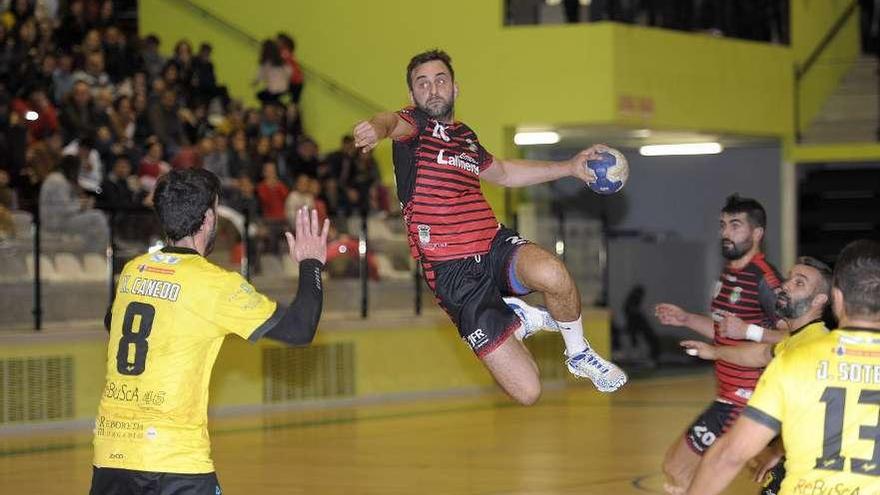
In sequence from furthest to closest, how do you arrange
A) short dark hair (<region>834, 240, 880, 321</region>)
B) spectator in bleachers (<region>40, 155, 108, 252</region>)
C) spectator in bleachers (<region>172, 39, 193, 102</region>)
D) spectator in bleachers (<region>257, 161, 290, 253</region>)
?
spectator in bleachers (<region>172, 39, 193, 102</region>) → spectator in bleachers (<region>257, 161, 290, 253</region>) → spectator in bleachers (<region>40, 155, 108, 252</region>) → short dark hair (<region>834, 240, 880, 321</region>)

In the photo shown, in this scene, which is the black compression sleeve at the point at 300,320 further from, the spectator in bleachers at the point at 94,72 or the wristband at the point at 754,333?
the spectator in bleachers at the point at 94,72

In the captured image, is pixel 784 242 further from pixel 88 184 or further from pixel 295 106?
pixel 88 184

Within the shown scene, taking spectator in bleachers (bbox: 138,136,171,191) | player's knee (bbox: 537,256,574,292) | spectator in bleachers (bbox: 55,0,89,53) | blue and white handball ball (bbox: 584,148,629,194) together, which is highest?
spectator in bleachers (bbox: 55,0,89,53)

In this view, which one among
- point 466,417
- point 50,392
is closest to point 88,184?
point 50,392

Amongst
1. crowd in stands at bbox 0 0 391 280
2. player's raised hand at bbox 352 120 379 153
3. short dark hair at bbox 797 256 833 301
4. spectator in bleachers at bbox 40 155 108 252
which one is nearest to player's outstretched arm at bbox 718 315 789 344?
short dark hair at bbox 797 256 833 301

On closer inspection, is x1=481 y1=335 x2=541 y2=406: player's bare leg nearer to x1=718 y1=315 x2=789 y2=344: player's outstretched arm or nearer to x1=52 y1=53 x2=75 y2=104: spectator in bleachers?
x1=718 y1=315 x2=789 y2=344: player's outstretched arm

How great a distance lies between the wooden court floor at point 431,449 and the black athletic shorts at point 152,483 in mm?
5918

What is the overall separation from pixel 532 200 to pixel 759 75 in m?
5.36

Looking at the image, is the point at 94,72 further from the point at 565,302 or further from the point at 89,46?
the point at 565,302

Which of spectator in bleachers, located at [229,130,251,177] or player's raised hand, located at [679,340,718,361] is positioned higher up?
spectator in bleachers, located at [229,130,251,177]

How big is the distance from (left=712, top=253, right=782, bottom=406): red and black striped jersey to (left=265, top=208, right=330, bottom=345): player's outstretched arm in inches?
191

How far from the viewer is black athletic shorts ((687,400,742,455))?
11625mm

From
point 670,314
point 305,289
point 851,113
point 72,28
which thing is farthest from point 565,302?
point 851,113

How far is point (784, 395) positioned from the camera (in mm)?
5980
